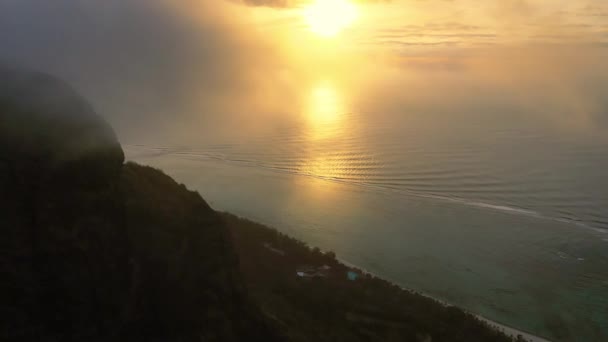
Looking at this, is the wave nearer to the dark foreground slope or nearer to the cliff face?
the dark foreground slope

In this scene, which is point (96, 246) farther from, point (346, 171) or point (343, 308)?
point (346, 171)

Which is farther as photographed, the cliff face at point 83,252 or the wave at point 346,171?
the wave at point 346,171

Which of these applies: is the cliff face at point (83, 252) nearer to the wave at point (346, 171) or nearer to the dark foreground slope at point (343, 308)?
the dark foreground slope at point (343, 308)

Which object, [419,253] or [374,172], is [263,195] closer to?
[374,172]

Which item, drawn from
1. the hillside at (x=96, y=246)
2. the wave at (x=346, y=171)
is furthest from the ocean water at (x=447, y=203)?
the hillside at (x=96, y=246)

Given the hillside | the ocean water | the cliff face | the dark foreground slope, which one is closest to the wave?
the ocean water

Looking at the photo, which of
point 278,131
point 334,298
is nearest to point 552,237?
point 334,298

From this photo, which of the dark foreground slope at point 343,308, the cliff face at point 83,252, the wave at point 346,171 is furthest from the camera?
the wave at point 346,171
